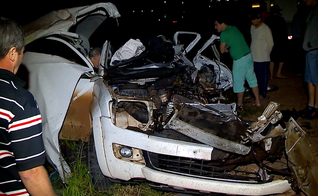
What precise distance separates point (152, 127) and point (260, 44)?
391 centimetres

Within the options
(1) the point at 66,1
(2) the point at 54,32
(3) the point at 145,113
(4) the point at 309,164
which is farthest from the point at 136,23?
(1) the point at 66,1

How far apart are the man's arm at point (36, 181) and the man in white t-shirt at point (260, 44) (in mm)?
5277

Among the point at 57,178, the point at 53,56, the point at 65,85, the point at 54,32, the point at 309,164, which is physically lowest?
the point at 57,178

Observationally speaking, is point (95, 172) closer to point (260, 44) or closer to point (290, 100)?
point (260, 44)

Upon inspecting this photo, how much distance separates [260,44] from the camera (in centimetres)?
591

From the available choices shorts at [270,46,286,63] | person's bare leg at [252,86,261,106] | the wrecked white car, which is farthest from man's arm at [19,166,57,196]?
shorts at [270,46,286,63]

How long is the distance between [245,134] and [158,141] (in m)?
0.86

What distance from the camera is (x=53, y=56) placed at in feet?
12.2

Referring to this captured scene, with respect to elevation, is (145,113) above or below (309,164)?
above

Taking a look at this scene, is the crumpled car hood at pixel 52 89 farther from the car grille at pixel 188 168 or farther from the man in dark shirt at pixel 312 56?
the man in dark shirt at pixel 312 56

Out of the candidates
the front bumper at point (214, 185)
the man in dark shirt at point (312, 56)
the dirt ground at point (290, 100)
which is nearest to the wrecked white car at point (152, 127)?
the front bumper at point (214, 185)

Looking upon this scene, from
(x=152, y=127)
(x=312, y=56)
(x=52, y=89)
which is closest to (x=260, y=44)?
(x=312, y=56)

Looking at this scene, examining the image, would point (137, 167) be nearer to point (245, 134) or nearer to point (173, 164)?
point (173, 164)

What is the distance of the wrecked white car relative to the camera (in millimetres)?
2711
